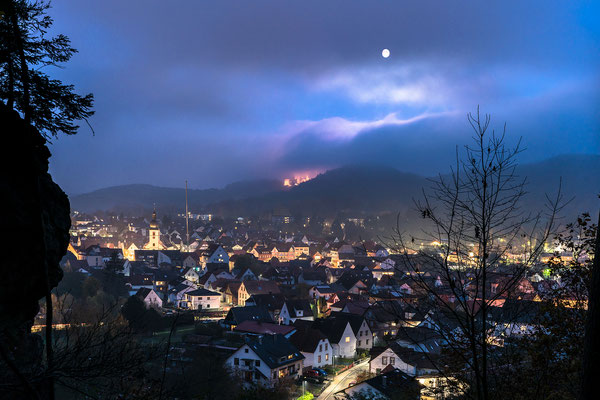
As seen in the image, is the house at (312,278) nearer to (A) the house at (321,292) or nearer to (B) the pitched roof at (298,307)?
(A) the house at (321,292)

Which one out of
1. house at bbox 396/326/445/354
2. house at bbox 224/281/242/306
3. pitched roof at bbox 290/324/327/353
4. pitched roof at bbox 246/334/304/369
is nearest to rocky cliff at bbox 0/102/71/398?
house at bbox 396/326/445/354

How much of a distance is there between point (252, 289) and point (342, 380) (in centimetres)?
2022

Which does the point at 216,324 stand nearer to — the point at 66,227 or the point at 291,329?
the point at 291,329

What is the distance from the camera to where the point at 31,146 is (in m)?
4.24

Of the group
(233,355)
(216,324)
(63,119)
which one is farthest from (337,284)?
(63,119)

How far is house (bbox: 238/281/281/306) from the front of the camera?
41188mm

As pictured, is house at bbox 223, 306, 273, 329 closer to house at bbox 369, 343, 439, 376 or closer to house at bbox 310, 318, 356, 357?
house at bbox 310, 318, 356, 357

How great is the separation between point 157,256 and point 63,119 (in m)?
65.4

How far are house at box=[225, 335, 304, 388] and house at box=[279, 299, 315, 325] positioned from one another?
12.1m

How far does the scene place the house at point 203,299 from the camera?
39.4 m

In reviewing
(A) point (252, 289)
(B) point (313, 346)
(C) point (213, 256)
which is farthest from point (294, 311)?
(C) point (213, 256)

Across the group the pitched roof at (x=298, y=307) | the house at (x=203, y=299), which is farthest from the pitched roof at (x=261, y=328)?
the house at (x=203, y=299)

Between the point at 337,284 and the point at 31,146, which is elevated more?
the point at 31,146

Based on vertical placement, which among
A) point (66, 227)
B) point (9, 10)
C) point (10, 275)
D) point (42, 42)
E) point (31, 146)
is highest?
point (42, 42)
